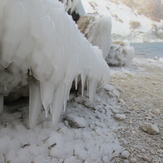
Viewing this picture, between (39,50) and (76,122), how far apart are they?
755 millimetres

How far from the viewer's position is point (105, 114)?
5.98ft

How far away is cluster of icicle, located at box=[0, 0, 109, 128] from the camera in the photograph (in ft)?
2.80

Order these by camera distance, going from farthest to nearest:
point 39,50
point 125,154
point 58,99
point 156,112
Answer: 1. point 156,112
2. point 125,154
3. point 58,99
4. point 39,50

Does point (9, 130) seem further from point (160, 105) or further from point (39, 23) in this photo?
point (160, 105)

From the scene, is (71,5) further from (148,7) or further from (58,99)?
(148,7)

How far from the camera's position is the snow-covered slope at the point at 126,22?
22328 mm

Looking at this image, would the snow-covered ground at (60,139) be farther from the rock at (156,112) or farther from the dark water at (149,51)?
the dark water at (149,51)

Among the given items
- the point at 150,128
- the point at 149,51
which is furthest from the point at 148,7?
the point at 150,128

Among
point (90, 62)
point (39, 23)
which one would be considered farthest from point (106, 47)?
point (39, 23)

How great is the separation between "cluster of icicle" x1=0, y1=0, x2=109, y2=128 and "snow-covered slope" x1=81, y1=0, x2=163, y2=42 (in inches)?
818

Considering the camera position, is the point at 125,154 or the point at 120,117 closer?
the point at 125,154

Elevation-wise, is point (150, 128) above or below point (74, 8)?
below

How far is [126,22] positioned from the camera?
24.3m

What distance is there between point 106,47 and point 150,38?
2182cm
